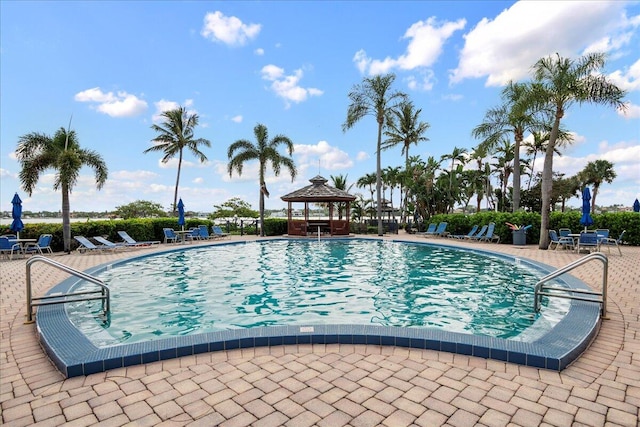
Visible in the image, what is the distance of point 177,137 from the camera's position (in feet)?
83.6

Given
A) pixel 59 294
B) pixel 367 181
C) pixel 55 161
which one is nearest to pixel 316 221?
pixel 55 161

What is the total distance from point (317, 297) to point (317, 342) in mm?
2989

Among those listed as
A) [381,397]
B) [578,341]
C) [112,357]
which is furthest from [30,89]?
[578,341]

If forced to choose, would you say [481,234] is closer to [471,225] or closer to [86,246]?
[471,225]

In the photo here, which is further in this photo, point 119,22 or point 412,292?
point 119,22

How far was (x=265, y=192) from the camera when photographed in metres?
22.5

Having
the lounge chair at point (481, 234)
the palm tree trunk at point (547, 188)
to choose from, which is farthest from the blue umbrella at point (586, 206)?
the lounge chair at point (481, 234)

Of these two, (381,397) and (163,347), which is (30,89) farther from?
(381,397)

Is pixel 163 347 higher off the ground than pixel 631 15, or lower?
lower

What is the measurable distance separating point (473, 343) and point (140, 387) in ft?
10.0

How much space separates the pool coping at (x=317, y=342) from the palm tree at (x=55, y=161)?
1123 cm

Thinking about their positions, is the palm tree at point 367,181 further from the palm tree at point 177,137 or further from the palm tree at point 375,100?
the palm tree at point 177,137

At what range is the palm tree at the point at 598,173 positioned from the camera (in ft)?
133

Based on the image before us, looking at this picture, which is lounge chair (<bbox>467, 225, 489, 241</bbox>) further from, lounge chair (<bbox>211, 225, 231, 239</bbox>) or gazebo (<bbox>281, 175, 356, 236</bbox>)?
lounge chair (<bbox>211, 225, 231, 239</bbox>)
